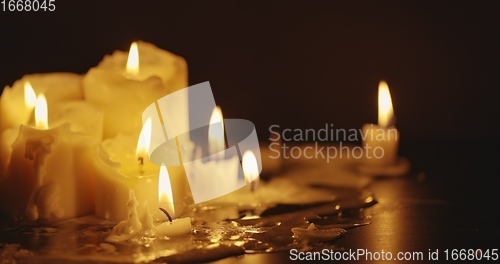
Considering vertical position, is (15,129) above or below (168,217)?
above

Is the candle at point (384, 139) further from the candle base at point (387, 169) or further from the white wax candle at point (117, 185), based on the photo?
the white wax candle at point (117, 185)

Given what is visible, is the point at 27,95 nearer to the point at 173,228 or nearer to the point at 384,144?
the point at 173,228

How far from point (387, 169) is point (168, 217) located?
0.50 meters

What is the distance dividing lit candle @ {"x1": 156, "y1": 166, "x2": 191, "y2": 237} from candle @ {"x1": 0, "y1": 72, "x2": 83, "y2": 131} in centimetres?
24

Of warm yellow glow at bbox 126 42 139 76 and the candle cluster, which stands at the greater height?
warm yellow glow at bbox 126 42 139 76

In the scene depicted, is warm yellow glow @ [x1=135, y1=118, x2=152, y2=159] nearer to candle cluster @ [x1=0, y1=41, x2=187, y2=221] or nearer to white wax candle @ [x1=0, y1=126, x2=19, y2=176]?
candle cluster @ [x1=0, y1=41, x2=187, y2=221]

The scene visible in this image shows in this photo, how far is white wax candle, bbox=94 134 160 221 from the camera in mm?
1098

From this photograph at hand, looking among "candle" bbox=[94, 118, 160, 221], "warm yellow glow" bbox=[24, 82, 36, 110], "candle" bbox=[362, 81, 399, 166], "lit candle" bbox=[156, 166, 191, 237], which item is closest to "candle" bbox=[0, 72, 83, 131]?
"warm yellow glow" bbox=[24, 82, 36, 110]

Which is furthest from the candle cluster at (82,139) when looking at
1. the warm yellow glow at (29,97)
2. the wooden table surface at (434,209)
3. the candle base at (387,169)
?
the candle base at (387,169)

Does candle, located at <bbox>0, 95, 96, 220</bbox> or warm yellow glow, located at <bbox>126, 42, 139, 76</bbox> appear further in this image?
warm yellow glow, located at <bbox>126, 42, 139, 76</bbox>

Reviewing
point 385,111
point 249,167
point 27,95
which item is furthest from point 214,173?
point 385,111

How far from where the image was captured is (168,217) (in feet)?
3.38

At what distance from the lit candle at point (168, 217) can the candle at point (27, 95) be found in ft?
0.78

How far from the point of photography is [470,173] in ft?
4.59
